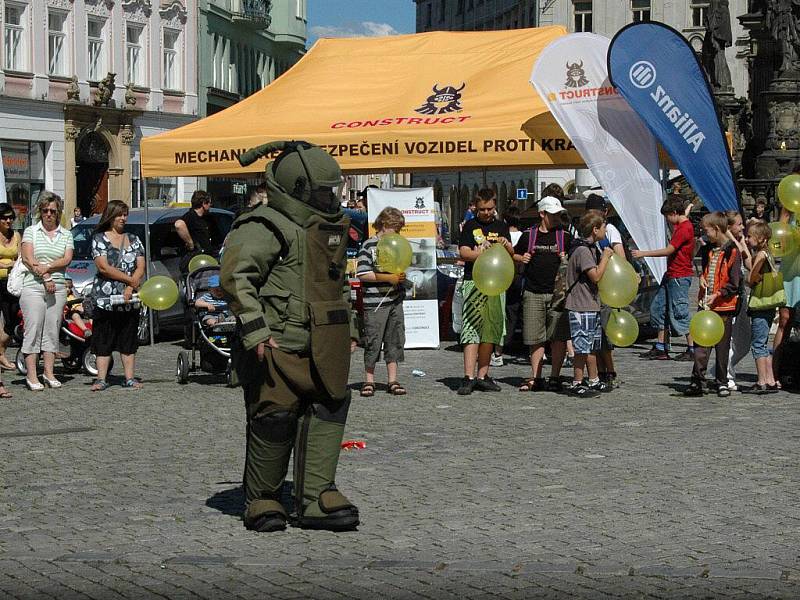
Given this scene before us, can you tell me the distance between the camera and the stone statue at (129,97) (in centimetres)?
5191

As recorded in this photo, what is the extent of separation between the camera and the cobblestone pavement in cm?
754

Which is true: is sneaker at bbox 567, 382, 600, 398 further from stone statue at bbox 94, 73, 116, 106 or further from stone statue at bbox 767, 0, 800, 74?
stone statue at bbox 94, 73, 116, 106

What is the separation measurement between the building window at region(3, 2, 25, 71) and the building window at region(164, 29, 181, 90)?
9162mm

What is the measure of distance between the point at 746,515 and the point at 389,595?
273 cm

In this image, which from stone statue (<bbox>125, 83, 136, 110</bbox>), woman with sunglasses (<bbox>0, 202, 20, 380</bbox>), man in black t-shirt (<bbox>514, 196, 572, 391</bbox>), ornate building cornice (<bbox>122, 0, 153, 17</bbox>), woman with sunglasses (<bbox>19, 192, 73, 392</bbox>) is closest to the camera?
man in black t-shirt (<bbox>514, 196, 572, 391</bbox>)

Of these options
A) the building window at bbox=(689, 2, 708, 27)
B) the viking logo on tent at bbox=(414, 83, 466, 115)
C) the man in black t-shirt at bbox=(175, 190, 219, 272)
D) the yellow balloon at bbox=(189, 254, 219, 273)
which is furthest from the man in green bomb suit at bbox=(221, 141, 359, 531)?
the building window at bbox=(689, 2, 708, 27)

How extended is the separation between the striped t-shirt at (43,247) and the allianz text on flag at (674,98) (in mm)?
6587

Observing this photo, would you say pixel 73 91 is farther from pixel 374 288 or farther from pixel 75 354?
pixel 374 288

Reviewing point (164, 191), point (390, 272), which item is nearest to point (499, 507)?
point (390, 272)

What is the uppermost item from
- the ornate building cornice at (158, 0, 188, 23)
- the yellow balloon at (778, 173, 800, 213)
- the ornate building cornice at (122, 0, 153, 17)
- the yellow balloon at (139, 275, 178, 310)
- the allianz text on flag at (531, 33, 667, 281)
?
the ornate building cornice at (158, 0, 188, 23)

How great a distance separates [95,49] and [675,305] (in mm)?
35678

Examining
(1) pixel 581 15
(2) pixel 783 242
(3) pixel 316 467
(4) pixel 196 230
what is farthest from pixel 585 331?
(1) pixel 581 15

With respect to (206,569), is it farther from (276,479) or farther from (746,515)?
(746,515)

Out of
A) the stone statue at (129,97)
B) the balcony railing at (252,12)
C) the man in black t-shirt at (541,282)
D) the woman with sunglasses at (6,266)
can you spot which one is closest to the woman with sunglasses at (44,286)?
the woman with sunglasses at (6,266)
